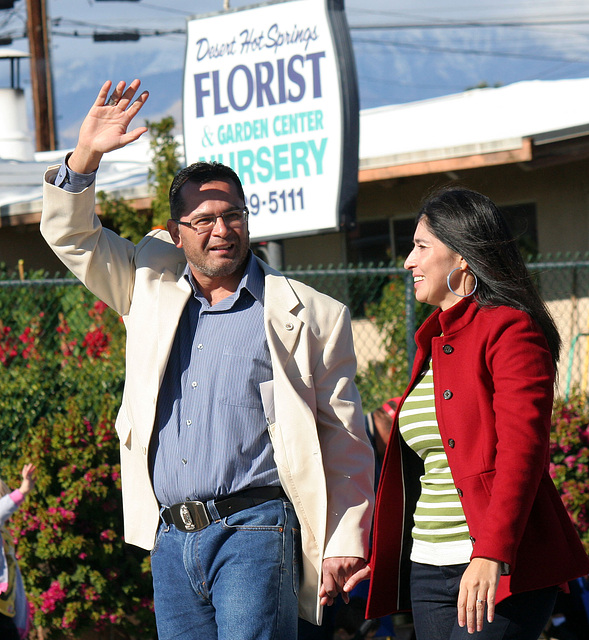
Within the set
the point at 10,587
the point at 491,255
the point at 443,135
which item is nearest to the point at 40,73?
the point at 443,135

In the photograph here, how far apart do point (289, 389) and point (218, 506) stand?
0.44m

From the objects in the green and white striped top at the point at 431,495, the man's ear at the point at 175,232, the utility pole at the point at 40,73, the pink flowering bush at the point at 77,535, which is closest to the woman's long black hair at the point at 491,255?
the green and white striped top at the point at 431,495

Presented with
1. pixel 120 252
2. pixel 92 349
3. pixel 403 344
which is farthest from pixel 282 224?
pixel 120 252

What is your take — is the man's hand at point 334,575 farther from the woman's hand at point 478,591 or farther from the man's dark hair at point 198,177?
the man's dark hair at point 198,177

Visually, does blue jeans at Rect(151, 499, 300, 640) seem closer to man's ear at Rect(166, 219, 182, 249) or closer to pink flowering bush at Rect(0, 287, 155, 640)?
man's ear at Rect(166, 219, 182, 249)

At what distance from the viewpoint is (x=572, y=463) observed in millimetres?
6523

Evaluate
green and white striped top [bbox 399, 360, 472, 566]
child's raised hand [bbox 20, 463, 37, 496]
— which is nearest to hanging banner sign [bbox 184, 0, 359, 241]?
child's raised hand [bbox 20, 463, 37, 496]

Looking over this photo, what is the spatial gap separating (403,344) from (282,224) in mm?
2403

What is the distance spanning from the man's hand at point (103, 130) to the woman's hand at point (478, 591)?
1.69 meters

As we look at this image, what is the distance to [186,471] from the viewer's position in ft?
10.3

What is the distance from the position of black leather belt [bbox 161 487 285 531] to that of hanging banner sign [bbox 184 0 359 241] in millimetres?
3584

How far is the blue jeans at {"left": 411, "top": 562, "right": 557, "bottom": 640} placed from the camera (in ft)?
9.23

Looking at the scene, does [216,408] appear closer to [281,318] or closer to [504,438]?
[281,318]

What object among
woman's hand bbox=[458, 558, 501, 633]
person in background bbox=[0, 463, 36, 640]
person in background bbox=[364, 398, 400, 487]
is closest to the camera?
woman's hand bbox=[458, 558, 501, 633]
